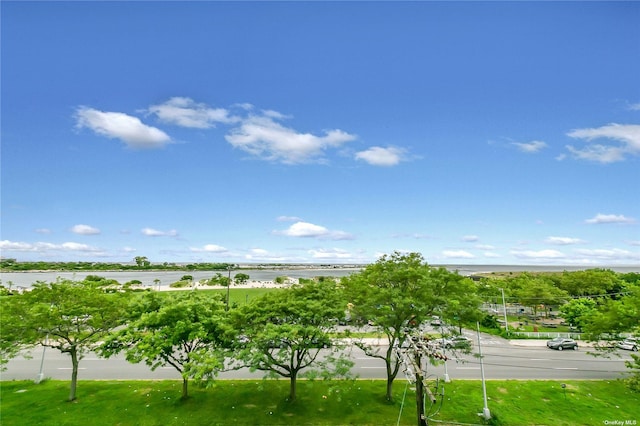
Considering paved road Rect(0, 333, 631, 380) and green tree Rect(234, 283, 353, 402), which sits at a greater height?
green tree Rect(234, 283, 353, 402)

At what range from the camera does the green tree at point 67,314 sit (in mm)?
19531

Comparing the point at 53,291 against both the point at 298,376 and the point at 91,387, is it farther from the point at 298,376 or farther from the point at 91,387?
the point at 298,376

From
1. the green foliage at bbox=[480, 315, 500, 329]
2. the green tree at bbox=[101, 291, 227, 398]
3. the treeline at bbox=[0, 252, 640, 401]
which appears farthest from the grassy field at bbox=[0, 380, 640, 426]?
the green foliage at bbox=[480, 315, 500, 329]

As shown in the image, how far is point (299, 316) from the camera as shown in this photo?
19.1 meters

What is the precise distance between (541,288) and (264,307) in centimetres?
4297

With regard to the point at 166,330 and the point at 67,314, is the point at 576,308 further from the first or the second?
the point at 67,314

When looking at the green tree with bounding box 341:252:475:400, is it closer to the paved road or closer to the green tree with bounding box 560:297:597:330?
the paved road

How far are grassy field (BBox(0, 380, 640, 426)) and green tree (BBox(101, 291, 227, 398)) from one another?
352cm

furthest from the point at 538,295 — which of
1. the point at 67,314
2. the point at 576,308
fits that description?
the point at 67,314

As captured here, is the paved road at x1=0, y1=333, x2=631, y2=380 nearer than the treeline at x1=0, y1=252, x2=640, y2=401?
No

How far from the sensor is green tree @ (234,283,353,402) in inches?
701

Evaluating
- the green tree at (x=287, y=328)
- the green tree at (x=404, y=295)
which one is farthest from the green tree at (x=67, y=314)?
the green tree at (x=404, y=295)

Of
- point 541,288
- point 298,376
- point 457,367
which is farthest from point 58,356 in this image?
point 541,288

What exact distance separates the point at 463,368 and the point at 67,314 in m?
29.2
